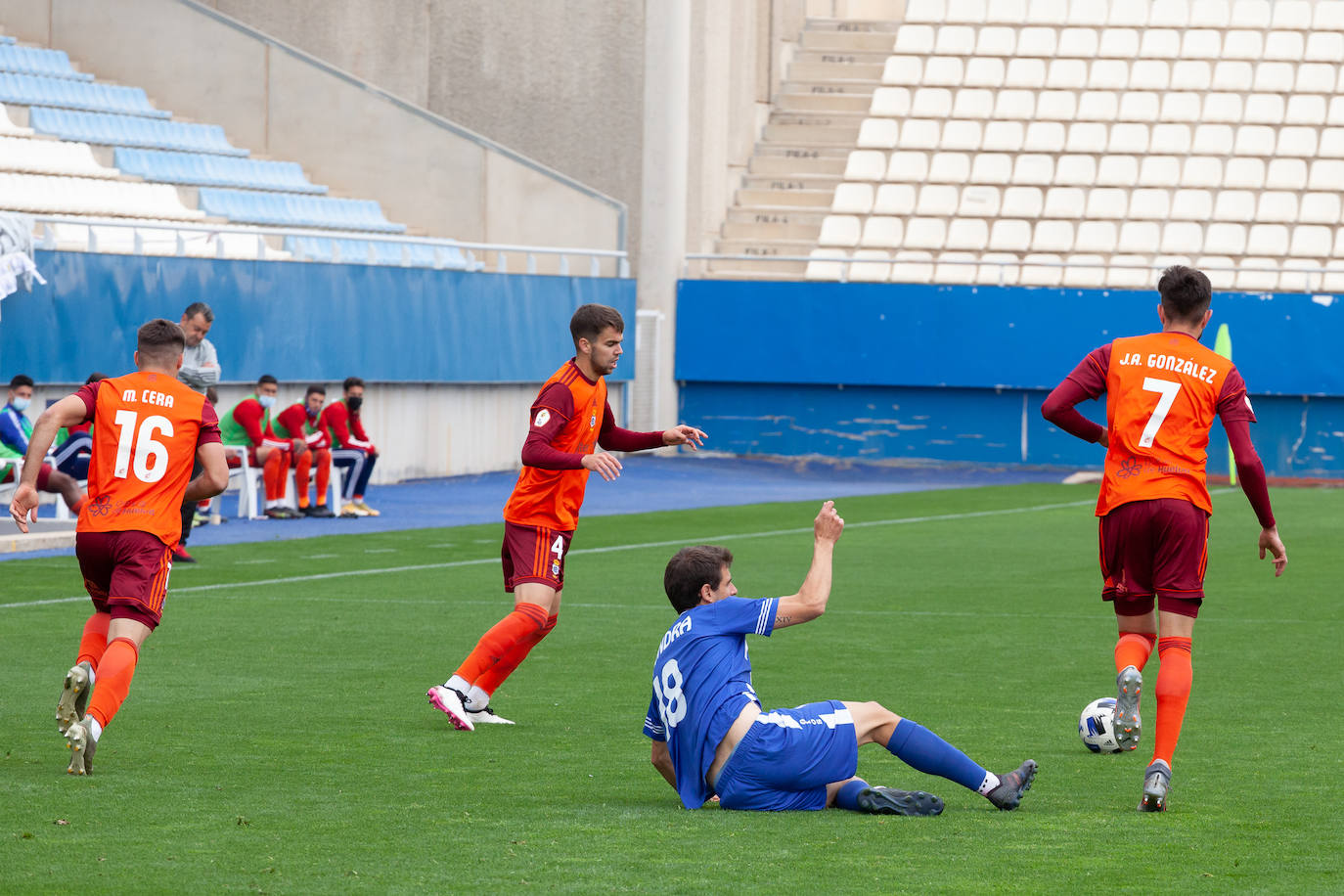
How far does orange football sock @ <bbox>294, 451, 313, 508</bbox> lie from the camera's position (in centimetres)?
1988

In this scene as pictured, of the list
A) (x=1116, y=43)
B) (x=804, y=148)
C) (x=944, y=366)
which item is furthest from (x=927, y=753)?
(x=1116, y=43)

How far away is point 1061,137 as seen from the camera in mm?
34500

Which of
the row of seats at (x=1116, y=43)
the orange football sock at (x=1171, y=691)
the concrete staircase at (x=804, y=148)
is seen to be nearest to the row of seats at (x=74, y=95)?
the concrete staircase at (x=804, y=148)

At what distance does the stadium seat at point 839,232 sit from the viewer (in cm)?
3369

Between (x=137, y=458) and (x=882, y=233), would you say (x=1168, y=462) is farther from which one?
(x=882, y=233)

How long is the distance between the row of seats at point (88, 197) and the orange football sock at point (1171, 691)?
1866 cm

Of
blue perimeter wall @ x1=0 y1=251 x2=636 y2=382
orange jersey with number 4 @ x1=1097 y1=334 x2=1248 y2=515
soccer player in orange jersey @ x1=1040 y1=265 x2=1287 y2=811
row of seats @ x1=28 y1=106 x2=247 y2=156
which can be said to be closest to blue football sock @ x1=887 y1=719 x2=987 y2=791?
soccer player in orange jersey @ x1=1040 y1=265 x2=1287 y2=811

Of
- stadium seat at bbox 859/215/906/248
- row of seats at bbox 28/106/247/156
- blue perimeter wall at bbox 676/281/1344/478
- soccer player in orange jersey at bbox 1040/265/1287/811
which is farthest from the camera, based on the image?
stadium seat at bbox 859/215/906/248

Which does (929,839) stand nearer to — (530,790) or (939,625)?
(530,790)

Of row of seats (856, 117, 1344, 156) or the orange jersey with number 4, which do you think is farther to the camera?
row of seats (856, 117, 1344, 156)

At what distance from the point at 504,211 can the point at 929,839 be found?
2452 centimetres

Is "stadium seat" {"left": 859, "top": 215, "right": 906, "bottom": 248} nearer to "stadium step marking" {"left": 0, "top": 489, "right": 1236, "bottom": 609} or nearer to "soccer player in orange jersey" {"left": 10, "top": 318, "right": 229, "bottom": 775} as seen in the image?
"stadium step marking" {"left": 0, "top": 489, "right": 1236, "bottom": 609}

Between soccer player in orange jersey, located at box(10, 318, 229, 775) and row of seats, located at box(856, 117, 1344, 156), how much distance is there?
1127 inches

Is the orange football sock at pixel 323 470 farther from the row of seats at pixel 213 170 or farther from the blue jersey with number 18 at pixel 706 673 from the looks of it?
the blue jersey with number 18 at pixel 706 673
